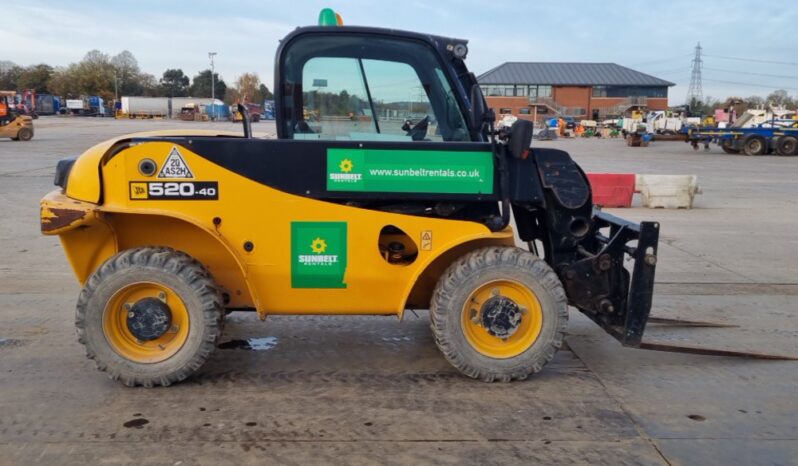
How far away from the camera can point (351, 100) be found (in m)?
4.79

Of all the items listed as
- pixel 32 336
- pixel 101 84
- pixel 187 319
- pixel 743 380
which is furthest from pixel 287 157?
pixel 101 84

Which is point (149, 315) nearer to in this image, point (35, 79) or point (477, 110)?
point (477, 110)

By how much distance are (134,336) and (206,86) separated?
11228cm

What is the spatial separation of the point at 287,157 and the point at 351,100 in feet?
2.18

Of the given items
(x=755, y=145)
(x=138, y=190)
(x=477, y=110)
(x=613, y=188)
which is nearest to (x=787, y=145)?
(x=755, y=145)

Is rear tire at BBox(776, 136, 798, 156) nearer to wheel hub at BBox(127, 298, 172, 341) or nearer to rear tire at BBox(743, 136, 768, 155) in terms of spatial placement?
rear tire at BBox(743, 136, 768, 155)

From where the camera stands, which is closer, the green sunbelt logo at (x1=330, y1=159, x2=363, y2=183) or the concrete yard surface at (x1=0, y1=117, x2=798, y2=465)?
the concrete yard surface at (x1=0, y1=117, x2=798, y2=465)

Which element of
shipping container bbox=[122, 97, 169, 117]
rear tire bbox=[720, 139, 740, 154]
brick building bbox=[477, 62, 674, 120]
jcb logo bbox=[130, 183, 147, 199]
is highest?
brick building bbox=[477, 62, 674, 120]

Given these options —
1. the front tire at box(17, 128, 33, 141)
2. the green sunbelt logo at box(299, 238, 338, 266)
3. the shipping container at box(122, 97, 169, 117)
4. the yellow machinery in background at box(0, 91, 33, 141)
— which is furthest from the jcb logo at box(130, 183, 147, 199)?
the shipping container at box(122, 97, 169, 117)

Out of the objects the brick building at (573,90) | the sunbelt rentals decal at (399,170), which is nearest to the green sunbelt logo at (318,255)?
the sunbelt rentals decal at (399,170)

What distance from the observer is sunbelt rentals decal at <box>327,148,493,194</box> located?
4.48 metres

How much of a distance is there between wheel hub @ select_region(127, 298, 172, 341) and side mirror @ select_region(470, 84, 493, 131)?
7.68 feet

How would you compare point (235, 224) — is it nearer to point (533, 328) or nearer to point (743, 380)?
point (533, 328)

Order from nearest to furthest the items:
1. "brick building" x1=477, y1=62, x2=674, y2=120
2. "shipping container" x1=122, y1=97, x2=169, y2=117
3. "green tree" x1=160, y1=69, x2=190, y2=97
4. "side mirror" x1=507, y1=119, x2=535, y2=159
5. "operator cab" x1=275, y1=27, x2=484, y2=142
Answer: "side mirror" x1=507, y1=119, x2=535, y2=159 → "operator cab" x1=275, y1=27, x2=484, y2=142 → "shipping container" x1=122, y1=97, x2=169, y2=117 → "brick building" x1=477, y1=62, x2=674, y2=120 → "green tree" x1=160, y1=69, x2=190, y2=97
